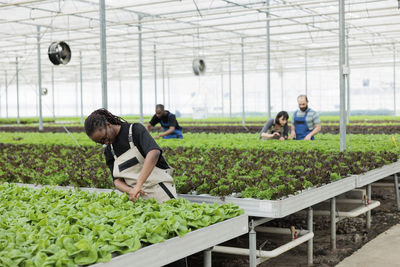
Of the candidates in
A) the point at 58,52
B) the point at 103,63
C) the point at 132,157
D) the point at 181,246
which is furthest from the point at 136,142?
the point at 58,52

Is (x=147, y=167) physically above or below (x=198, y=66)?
below

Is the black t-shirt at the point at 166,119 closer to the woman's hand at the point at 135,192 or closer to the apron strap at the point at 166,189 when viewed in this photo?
the apron strap at the point at 166,189

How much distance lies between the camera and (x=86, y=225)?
10.5 feet

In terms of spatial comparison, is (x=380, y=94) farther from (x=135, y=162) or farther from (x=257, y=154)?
(x=135, y=162)

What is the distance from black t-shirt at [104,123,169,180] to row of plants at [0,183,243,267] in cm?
36

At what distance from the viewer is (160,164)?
4109 mm

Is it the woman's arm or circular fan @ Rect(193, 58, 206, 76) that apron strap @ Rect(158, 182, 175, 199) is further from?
circular fan @ Rect(193, 58, 206, 76)

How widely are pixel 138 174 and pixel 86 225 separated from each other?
2.98 feet

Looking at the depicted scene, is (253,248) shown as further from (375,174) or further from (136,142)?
(375,174)

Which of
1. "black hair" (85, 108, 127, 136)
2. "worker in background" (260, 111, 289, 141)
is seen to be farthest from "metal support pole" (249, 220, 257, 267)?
"worker in background" (260, 111, 289, 141)

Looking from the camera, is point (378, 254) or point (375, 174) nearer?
point (378, 254)

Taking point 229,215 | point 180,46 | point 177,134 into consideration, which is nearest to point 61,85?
point 180,46

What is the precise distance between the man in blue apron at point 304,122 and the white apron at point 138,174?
16.3 ft

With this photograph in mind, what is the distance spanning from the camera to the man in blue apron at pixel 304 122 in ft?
28.9
